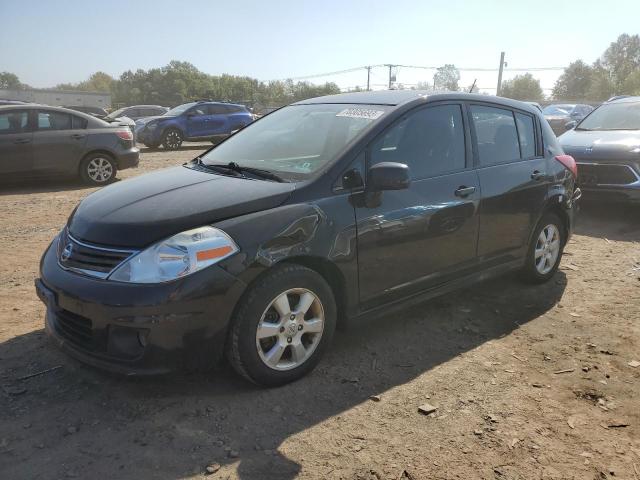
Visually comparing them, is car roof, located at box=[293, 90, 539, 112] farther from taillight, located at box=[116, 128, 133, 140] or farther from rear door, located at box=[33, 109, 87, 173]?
taillight, located at box=[116, 128, 133, 140]

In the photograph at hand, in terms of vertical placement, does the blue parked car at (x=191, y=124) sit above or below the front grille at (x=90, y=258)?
above

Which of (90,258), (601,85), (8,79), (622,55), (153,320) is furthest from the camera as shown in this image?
(8,79)

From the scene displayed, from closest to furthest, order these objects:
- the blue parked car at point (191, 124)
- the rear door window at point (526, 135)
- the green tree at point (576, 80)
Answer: the rear door window at point (526, 135), the blue parked car at point (191, 124), the green tree at point (576, 80)

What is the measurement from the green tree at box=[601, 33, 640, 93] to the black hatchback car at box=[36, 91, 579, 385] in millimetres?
102361

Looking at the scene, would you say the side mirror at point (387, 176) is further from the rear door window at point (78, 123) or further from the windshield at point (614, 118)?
the rear door window at point (78, 123)

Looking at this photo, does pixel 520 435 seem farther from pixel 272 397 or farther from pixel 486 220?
pixel 486 220

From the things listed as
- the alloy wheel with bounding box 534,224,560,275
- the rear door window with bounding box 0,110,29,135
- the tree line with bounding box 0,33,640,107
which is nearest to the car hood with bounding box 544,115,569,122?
the alloy wheel with bounding box 534,224,560,275

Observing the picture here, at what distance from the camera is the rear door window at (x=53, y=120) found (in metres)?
9.68

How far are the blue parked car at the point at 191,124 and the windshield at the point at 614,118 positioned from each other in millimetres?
12710

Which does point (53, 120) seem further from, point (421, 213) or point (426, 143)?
point (421, 213)

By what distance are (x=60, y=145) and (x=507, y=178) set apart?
839cm

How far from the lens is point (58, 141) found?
9.72 m

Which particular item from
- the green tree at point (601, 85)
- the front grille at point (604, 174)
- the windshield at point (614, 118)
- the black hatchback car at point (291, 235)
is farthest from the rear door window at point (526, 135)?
the green tree at point (601, 85)

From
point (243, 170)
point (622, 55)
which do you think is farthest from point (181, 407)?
point (622, 55)
